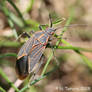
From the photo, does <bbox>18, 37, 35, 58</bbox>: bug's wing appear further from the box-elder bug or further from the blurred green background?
the blurred green background

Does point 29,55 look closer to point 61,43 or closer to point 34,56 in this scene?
point 34,56

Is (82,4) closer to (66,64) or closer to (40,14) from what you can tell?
(40,14)

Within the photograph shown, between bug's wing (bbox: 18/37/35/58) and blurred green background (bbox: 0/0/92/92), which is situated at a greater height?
bug's wing (bbox: 18/37/35/58)

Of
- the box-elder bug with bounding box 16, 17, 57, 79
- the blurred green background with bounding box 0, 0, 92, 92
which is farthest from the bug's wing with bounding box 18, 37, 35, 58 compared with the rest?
the blurred green background with bounding box 0, 0, 92, 92

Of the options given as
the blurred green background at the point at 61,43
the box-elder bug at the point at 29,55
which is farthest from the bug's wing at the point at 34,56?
the blurred green background at the point at 61,43

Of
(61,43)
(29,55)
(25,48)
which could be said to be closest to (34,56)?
(29,55)

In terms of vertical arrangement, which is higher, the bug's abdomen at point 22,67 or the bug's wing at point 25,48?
the bug's wing at point 25,48

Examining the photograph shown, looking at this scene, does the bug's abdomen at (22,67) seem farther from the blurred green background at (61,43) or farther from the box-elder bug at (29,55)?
the blurred green background at (61,43)

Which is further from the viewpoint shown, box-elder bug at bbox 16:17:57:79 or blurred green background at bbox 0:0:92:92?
blurred green background at bbox 0:0:92:92
